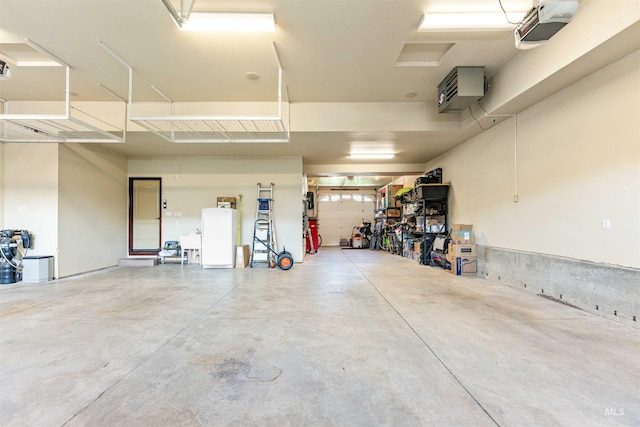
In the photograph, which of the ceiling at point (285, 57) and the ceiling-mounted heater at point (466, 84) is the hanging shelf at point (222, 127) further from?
the ceiling-mounted heater at point (466, 84)

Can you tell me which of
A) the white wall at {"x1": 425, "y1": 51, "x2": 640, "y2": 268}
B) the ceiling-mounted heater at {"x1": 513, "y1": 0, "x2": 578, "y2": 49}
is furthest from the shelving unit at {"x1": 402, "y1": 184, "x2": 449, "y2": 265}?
the ceiling-mounted heater at {"x1": 513, "y1": 0, "x2": 578, "y2": 49}

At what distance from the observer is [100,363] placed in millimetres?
2129

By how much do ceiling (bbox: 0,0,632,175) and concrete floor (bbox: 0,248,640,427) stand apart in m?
3.32

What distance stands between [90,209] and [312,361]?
6.57 meters

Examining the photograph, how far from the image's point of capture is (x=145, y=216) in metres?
7.38

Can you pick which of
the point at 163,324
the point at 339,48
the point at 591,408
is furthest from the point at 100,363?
the point at 339,48

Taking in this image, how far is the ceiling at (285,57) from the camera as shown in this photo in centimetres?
287

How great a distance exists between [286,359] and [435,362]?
3.86 feet

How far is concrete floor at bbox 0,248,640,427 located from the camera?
5.16 ft

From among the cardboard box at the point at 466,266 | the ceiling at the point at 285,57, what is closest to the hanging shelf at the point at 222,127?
the ceiling at the point at 285,57

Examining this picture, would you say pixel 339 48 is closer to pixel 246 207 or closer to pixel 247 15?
pixel 247 15

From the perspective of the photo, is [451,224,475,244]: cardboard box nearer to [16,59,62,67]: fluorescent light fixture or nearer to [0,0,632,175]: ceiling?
[0,0,632,175]: ceiling

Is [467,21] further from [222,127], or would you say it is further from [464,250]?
[222,127]

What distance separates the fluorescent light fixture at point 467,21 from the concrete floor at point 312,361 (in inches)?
128
